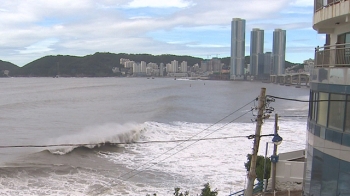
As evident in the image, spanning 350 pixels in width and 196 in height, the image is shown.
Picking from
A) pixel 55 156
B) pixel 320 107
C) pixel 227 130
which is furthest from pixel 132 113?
pixel 320 107

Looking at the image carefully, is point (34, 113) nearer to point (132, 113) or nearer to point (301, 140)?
point (132, 113)

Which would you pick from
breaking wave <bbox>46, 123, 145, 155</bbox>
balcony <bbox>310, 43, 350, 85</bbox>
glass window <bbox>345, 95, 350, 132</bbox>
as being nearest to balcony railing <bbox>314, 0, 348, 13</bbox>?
balcony <bbox>310, 43, 350, 85</bbox>

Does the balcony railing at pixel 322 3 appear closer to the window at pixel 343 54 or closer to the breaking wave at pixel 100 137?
the window at pixel 343 54

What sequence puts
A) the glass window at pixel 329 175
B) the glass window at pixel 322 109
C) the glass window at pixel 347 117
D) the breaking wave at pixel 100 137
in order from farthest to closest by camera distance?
1. the breaking wave at pixel 100 137
2. the glass window at pixel 322 109
3. the glass window at pixel 329 175
4. the glass window at pixel 347 117

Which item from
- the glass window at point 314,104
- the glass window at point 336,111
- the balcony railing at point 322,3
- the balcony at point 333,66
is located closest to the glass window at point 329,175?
the glass window at point 336,111

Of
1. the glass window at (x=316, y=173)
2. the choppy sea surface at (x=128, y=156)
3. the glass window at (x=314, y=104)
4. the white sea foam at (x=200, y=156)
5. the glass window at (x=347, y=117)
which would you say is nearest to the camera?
the glass window at (x=347, y=117)

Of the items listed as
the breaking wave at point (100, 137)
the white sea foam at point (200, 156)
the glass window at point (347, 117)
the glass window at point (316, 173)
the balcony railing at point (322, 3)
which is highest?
the balcony railing at point (322, 3)

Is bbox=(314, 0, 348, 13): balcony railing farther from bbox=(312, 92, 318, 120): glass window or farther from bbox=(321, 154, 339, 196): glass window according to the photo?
bbox=(321, 154, 339, 196): glass window
